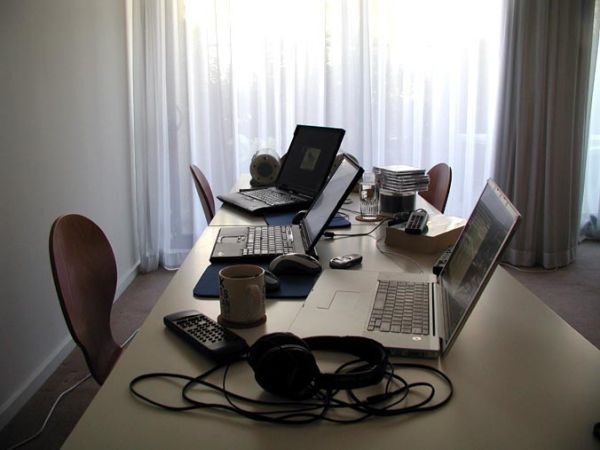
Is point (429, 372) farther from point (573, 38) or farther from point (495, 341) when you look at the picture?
point (573, 38)

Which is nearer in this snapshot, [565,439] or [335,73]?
[565,439]

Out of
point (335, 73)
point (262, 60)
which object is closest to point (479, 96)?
point (335, 73)

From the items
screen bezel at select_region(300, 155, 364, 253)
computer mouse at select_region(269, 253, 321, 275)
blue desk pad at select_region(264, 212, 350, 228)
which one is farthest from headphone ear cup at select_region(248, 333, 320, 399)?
blue desk pad at select_region(264, 212, 350, 228)

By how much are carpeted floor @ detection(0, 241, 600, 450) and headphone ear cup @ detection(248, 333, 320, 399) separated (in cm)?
145

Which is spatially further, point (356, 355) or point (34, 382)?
point (34, 382)

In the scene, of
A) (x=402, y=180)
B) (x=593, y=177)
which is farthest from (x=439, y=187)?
(x=593, y=177)

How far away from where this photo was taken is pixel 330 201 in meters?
1.82

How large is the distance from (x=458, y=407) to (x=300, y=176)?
1788 millimetres

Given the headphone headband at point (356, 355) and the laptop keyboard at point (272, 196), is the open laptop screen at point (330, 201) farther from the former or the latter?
the headphone headband at point (356, 355)

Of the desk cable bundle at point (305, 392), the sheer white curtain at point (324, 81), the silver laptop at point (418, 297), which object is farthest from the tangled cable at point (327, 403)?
the sheer white curtain at point (324, 81)

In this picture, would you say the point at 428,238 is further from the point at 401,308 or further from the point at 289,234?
the point at 401,308

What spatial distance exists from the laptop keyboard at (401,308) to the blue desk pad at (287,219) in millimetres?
739

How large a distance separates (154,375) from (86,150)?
225cm

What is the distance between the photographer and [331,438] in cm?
86
